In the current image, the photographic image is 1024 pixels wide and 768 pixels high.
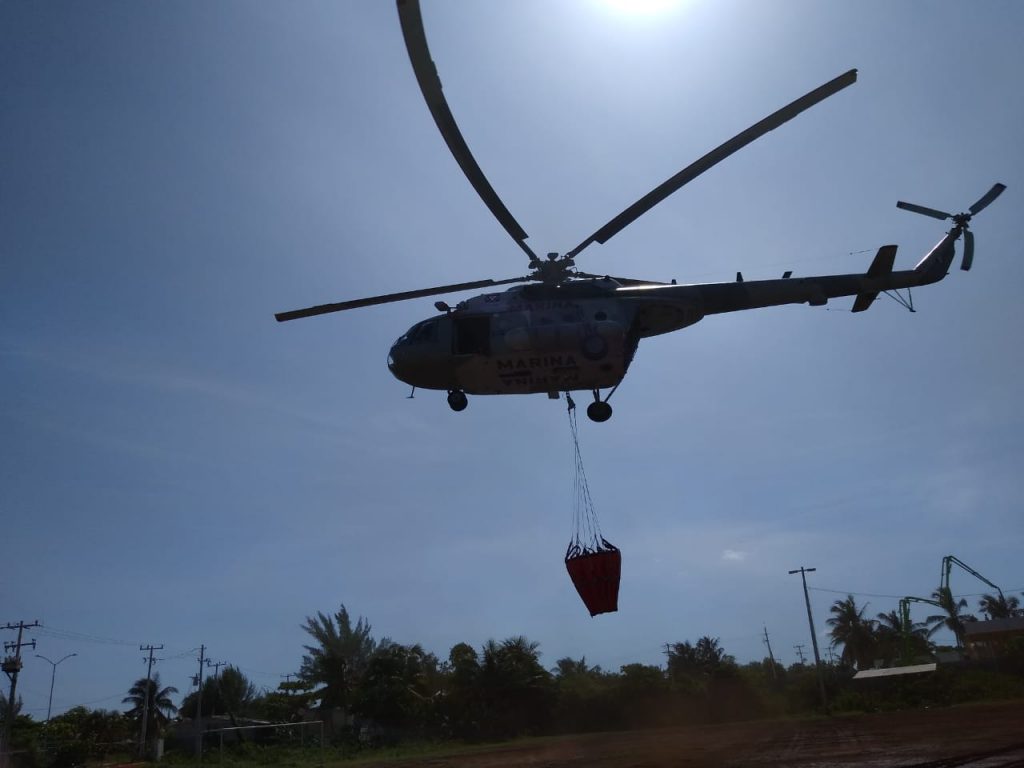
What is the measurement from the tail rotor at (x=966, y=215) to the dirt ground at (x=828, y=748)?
1157cm

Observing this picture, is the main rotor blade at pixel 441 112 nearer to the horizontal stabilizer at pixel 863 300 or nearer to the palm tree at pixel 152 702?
the horizontal stabilizer at pixel 863 300

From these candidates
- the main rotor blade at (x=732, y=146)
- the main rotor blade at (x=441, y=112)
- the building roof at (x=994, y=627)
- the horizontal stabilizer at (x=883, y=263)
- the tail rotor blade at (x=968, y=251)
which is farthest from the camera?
the building roof at (x=994, y=627)

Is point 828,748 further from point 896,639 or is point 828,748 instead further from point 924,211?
point 896,639

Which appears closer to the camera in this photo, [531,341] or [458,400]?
[531,341]

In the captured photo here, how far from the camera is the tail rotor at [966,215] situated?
1958 centimetres

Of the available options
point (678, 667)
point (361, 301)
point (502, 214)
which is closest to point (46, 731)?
point (678, 667)

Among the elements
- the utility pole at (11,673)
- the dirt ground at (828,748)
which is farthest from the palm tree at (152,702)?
the dirt ground at (828,748)

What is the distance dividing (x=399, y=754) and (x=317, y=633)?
18915 mm

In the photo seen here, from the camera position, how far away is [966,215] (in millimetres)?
20016

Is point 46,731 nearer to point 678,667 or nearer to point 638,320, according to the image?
point 678,667

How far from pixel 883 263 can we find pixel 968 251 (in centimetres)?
456

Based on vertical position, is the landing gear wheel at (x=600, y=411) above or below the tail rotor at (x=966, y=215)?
below

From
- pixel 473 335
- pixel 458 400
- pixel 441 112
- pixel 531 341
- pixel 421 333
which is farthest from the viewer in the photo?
pixel 458 400

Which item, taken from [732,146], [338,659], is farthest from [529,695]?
[732,146]
